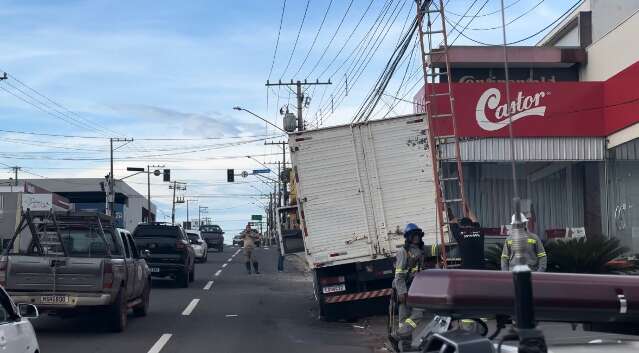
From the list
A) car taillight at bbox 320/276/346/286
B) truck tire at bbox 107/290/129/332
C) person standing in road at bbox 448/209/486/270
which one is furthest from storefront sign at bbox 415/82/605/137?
truck tire at bbox 107/290/129/332

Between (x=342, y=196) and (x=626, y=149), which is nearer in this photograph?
(x=342, y=196)

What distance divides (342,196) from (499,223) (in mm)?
12590

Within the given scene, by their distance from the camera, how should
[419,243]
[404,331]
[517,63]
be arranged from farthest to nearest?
[517,63] < [419,243] < [404,331]

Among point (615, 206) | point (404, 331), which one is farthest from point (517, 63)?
point (404, 331)

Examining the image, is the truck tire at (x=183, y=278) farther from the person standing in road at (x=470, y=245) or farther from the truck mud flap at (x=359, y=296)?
the person standing in road at (x=470, y=245)

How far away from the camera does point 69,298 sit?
13.8 m

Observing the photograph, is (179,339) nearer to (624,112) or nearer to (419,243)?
(419,243)

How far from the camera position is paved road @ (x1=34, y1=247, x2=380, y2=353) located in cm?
1332

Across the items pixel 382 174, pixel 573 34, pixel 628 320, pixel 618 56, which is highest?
pixel 573 34

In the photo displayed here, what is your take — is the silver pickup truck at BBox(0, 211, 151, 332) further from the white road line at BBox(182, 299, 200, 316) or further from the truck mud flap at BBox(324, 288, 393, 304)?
the truck mud flap at BBox(324, 288, 393, 304)

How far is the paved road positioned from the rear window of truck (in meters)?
2.97

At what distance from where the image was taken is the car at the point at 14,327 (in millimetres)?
7180

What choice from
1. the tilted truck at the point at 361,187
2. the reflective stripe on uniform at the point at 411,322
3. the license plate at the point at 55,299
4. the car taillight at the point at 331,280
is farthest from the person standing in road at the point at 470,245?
the license plate at the point at 55,299

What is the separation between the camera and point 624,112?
908 inches
